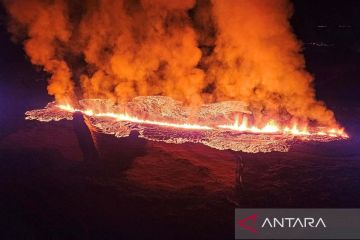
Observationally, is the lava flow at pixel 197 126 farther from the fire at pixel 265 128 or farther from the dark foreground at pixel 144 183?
the dark foreground at pixel 144 183

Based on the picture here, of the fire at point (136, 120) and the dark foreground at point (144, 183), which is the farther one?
the fire at point (136, 120)

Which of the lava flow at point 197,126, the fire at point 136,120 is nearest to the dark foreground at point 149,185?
the lava flow at point 197,126

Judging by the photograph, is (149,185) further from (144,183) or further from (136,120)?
(136,120)

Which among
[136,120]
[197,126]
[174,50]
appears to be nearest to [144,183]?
[197,126]

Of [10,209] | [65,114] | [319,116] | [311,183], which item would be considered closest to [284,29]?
[319,116]

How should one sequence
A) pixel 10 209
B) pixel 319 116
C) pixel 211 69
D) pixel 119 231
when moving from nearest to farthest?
1. pixel 119 231
2. pixel 10 209
3. pixel 319 116
4. pixel 211 69

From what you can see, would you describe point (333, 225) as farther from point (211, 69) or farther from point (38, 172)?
point (211, 69)
